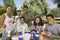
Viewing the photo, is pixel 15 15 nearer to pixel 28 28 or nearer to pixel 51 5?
pixel 28 28

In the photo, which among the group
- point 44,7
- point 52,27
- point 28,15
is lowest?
point 52,27

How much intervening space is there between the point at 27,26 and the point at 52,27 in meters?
0.41

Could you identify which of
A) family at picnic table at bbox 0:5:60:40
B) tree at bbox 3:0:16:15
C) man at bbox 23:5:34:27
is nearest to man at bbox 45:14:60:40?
family at picnic table at bbox 0:5:60:40

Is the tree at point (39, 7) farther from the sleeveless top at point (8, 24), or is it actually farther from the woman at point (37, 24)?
A: the sleeveless top at point (8, 24)

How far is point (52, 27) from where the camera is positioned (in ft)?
9.27

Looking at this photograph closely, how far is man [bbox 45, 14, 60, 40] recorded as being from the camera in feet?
9.19

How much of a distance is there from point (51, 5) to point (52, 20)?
240 mm

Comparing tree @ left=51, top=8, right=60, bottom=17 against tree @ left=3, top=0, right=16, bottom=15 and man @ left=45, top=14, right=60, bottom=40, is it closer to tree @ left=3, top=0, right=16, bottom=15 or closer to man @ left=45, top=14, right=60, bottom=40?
man @ left=45, top=14, right=60, bottom=40

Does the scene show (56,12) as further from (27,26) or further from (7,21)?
(7,21)

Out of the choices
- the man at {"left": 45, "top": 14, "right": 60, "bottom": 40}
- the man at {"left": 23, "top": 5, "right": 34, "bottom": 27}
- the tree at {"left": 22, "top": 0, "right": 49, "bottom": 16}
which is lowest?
the man at {"left": 45, "top": 14, "right": 60, "bottom": 40}

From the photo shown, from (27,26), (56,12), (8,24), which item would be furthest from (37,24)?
(8,24)

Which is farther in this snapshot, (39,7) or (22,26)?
(22,26)

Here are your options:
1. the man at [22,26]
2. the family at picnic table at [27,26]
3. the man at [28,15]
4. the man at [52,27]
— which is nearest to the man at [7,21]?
the family at picnic table at [27,26]

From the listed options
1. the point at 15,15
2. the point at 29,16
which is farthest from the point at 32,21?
the point at 15,15
